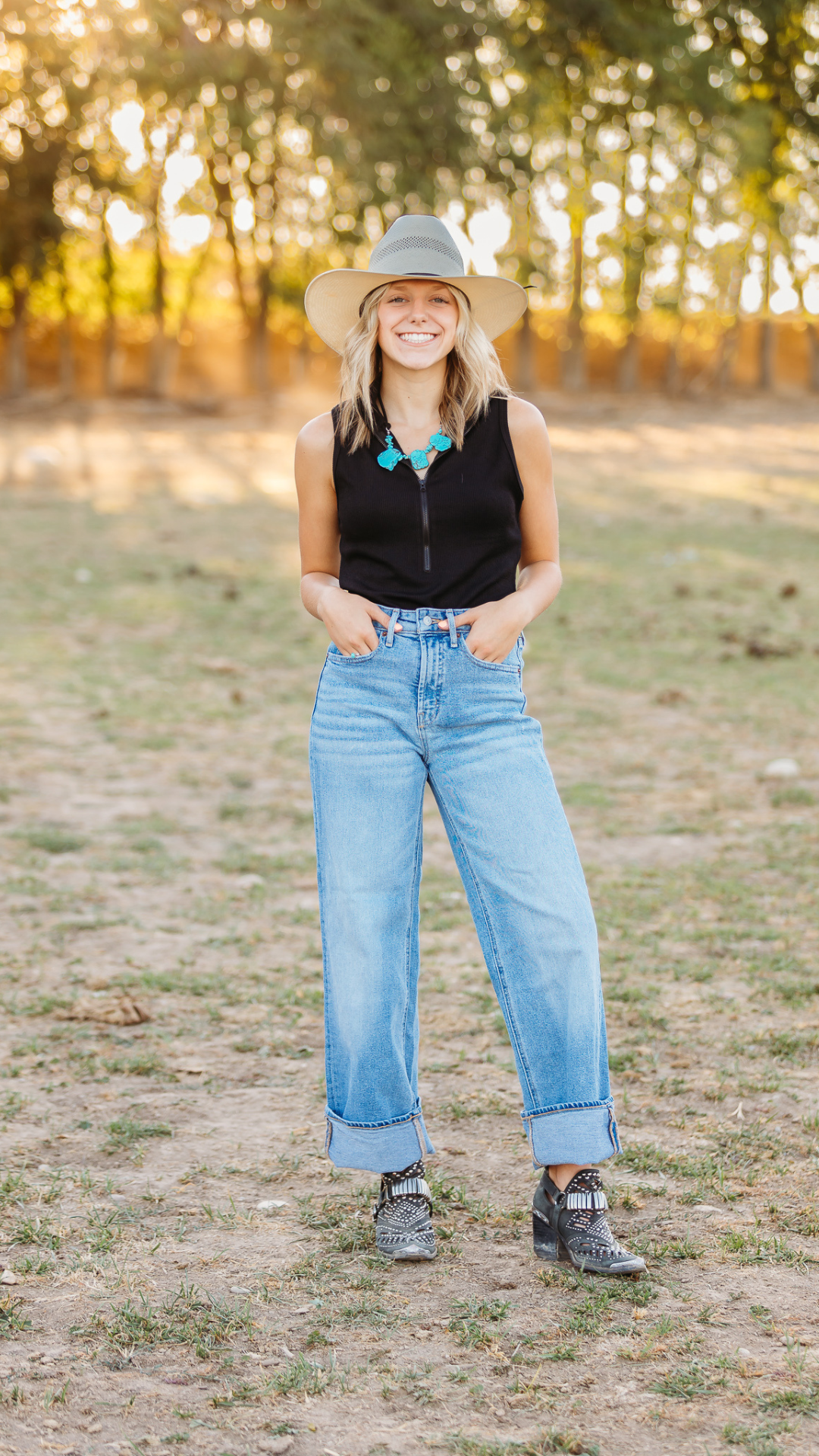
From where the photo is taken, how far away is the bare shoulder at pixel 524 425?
9.86 ft

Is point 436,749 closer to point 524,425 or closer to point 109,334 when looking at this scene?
point 524,425

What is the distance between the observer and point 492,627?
292 centimetres

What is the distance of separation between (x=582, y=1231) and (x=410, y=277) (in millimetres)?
1914

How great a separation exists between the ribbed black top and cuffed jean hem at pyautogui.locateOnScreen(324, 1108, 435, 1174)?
3.46ft

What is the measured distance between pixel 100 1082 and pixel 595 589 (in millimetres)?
8275

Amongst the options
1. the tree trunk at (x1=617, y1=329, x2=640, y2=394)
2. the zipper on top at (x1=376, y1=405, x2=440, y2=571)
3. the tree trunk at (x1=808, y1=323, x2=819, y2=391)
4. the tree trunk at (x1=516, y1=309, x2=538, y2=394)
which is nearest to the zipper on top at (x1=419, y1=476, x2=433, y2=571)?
the zipper on top at (x1=376, y1=405, x2=440, y2=571)

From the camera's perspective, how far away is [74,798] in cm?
661

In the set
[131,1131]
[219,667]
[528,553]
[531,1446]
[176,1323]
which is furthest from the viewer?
[219,667]

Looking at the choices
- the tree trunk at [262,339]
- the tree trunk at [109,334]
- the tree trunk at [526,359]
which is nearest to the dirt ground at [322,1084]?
the tree trunk at [109,334]

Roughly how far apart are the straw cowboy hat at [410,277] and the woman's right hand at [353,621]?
55 cm

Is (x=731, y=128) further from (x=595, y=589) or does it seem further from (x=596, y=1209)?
(x=596, y=1209)

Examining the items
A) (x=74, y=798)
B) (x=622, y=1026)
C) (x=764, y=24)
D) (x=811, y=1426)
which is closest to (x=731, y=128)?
(x=764, y=24)

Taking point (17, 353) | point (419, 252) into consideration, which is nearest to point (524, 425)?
point (419, 252)

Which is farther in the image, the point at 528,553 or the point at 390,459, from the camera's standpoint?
the point at 528,553
